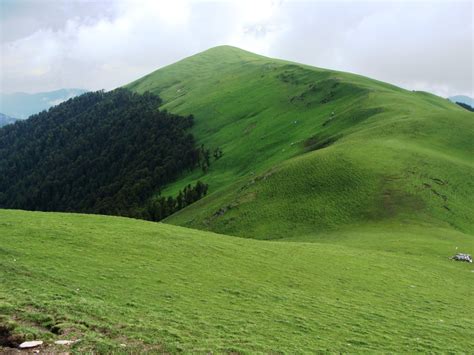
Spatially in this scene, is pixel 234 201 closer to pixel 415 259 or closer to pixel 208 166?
pixel 415 259

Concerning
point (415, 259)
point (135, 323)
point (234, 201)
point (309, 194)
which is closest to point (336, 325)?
point (135, 323)

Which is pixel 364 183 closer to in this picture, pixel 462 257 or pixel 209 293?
pixel 462 257

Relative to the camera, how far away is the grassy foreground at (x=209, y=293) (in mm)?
17297

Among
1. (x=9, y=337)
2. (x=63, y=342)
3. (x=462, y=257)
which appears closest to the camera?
(x=63, y=342)

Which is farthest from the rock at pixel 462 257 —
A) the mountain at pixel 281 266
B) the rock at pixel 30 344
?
the rock at pixel 30 344

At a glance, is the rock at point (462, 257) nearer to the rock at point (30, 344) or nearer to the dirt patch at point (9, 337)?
the rock at point (30, 344)

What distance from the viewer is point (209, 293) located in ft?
77.4

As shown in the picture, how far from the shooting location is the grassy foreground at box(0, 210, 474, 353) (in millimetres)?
17297

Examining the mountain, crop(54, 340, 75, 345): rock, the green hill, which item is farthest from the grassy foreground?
the green hill

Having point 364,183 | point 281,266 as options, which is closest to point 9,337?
point 281,266

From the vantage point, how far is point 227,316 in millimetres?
20391

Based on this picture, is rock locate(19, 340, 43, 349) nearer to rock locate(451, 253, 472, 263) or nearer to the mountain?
the mountain

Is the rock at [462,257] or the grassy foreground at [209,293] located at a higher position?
the grassy foreground at [209,293]

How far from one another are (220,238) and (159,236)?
252 inches
